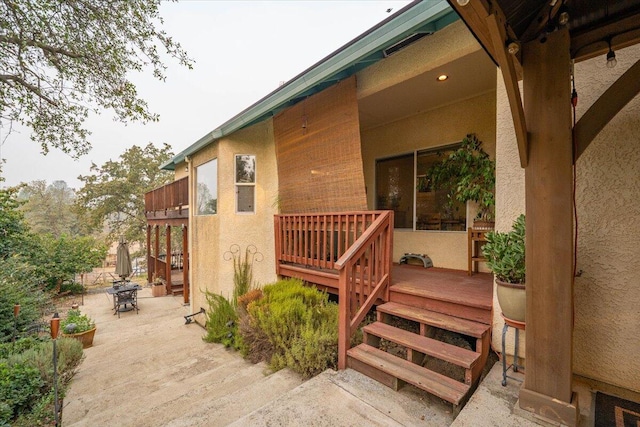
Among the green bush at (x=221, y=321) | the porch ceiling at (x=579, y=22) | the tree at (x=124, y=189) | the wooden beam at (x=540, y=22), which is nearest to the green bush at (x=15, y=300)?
the green bush at (x=221, y=321)

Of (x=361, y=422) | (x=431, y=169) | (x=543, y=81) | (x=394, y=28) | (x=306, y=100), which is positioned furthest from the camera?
(x=431, y=169)

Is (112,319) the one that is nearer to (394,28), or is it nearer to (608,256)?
(394,28)

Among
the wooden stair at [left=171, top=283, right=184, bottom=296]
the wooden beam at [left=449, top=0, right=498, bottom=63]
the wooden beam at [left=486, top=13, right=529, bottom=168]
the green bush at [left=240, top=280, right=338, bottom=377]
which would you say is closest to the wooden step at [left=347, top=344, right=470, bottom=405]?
the green bush at [left=240, top=280, right=338, bottom=377]

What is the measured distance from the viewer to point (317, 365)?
2.89 m

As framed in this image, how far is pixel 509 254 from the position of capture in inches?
83.6

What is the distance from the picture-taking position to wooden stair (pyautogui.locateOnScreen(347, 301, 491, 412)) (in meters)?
2.18

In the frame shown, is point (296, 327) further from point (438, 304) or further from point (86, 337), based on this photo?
point (86, 337)

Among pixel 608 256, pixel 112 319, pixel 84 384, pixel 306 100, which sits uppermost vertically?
pixel 306 100

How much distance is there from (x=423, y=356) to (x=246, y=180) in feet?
15.6

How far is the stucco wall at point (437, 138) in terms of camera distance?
4.48 meters

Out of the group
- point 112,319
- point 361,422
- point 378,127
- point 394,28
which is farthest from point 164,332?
point 394,28

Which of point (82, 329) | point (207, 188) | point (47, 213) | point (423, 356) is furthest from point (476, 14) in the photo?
point (47, 213)

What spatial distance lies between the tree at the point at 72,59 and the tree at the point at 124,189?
11636mm

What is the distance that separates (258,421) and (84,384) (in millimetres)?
3976
